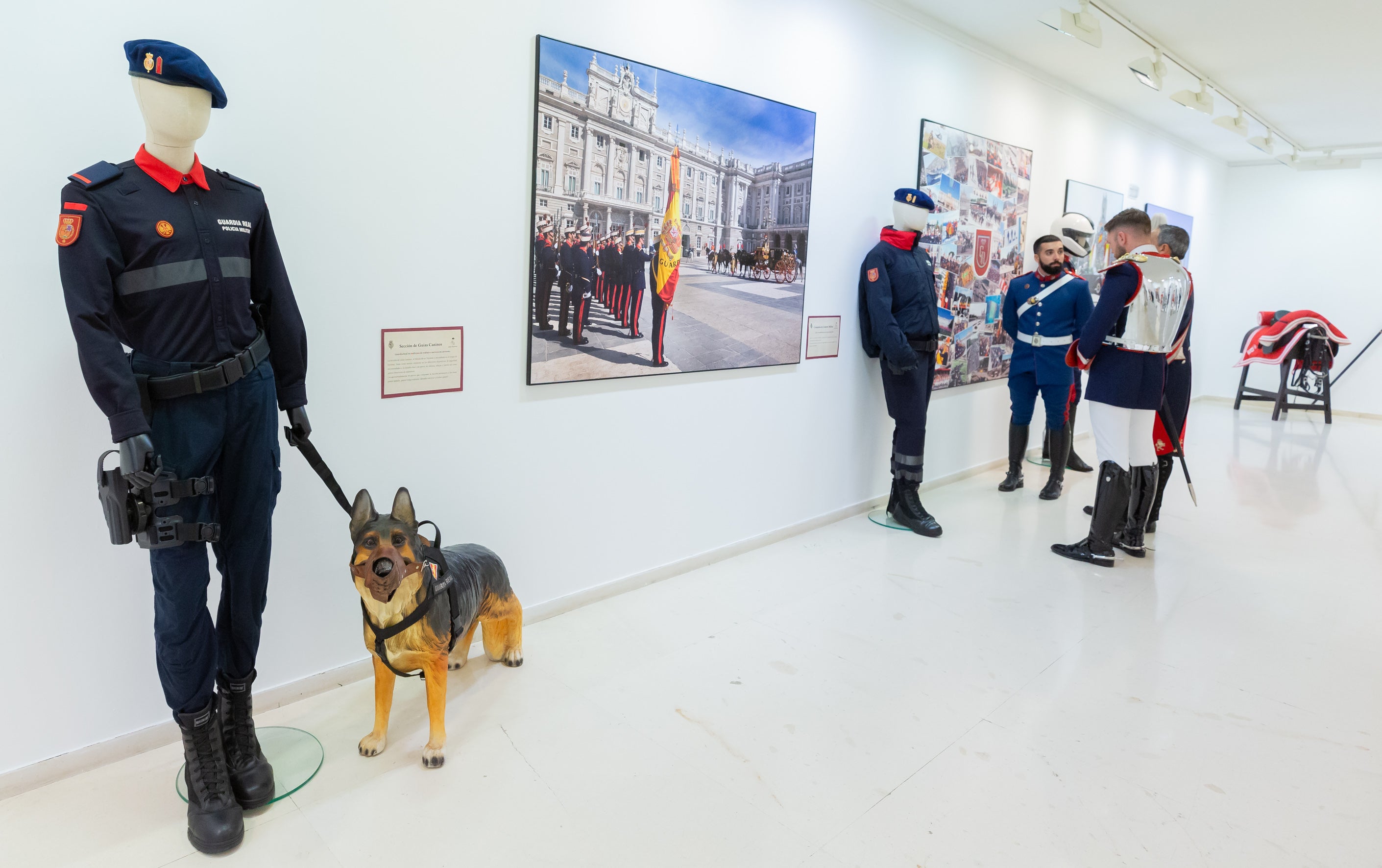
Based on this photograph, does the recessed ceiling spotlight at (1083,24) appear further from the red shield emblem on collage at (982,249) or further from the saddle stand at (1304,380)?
the saddle stand at (1304,380)

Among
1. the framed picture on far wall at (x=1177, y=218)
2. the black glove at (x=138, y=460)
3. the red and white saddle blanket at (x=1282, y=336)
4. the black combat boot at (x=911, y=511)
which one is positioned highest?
the framed picture on far wall at (x=1177, y=218)

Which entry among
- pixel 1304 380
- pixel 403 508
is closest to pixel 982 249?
pixel 403 508

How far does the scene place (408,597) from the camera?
6.82 ft

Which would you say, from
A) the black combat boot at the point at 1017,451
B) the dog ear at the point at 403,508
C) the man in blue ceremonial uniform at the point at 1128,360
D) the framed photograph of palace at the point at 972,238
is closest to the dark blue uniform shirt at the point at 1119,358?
the man in blue ceremonial uniform at the point at 1128,360

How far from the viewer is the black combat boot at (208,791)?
1835 millimetres

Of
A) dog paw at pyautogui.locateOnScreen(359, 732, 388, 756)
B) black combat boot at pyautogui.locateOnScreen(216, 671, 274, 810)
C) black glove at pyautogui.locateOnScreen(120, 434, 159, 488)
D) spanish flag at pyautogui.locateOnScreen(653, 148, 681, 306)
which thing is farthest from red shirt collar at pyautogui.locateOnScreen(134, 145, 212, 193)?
spanish flag at pyautogui.locateOnScreen(653, 148, 681, 306)

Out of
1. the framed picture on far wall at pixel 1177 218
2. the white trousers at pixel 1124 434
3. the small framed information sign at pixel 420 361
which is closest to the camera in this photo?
the small framed information sign at pixel 420 361

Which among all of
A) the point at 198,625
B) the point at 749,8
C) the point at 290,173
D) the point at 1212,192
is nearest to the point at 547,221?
the point at 290,173

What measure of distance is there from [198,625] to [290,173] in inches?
46.4

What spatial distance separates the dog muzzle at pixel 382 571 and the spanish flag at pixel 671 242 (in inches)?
62.7

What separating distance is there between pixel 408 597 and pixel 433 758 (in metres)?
0.44

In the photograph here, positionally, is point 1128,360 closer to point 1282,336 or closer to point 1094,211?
point 1094,211

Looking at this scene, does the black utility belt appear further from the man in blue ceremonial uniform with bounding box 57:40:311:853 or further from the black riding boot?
the black riding boot

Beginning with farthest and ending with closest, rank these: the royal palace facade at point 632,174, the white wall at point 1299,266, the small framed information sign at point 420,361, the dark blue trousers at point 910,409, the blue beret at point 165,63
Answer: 1. the white wall at point 1299,266
2. the dark blue trousers at point 910,409
3. the royal palace facade at point 632,174
4. the small framed information sign at point 420,361
5. the blue beret at point 165,63
